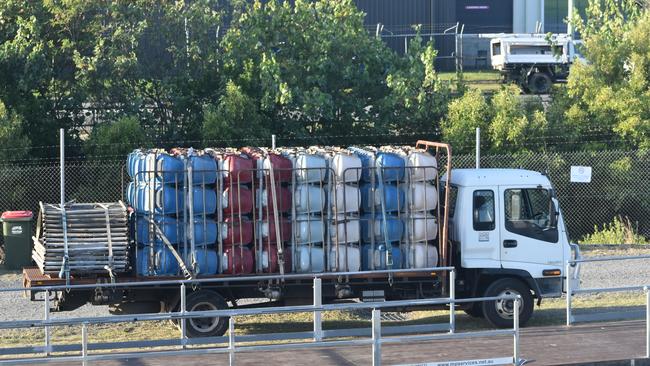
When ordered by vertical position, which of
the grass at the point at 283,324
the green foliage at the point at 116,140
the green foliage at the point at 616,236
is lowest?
A: the grass at the point at 283,324


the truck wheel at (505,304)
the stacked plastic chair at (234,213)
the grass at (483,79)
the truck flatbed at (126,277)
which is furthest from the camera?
the grass at (483,79)

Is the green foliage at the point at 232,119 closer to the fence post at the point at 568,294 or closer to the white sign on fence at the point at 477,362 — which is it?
the fence post at the point at 568,294

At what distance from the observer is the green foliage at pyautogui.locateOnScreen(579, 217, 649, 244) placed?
2255cm

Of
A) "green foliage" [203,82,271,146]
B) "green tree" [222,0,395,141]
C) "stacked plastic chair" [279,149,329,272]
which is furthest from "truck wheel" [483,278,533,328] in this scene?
"green tree" [222,0,395,141]

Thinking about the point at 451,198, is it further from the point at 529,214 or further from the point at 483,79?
the point at 483,79

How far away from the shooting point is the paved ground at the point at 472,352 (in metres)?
12.2

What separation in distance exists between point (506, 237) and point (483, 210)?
0.50m

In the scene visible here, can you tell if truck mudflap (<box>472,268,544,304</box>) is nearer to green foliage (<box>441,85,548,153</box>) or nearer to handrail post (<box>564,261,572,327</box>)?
handrail post (<box>564,261,572,327</box>)

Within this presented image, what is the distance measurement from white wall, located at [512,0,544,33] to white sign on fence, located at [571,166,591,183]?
116ft

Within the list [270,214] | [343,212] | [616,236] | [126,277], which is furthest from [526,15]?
[126,277]

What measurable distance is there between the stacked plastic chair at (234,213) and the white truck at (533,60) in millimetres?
28111

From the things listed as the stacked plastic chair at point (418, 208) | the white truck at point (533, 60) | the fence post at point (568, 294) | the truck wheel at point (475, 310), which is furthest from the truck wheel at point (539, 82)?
the stacked plastic chair at point (418, 208)

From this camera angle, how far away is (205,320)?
14680mm

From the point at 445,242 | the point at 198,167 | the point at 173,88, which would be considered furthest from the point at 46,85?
the point at 445,242
